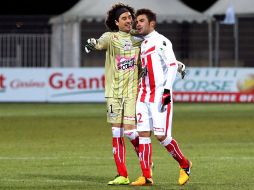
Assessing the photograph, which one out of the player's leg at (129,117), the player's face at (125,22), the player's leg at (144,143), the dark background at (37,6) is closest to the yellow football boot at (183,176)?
the player's leg at (144,143)

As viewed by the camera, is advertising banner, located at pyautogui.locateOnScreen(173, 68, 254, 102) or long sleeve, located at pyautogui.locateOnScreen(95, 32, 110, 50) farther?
advertising banner, located at pyautogui.locateOnScreen(173, 68, 254, 102)

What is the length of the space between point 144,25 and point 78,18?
918 inches

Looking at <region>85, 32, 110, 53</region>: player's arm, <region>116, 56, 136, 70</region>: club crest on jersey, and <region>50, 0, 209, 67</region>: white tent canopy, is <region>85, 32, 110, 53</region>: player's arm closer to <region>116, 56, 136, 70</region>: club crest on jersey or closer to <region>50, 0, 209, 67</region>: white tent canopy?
<region>116, 56, 136, 70</region>: club crest on jersey

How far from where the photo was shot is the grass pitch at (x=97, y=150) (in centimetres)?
1316

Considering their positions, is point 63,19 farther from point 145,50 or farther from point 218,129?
point 145,50

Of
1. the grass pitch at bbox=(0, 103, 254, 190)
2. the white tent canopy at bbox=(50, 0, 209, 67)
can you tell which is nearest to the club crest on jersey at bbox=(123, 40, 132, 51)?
the grass pitch at bbox=(0, 103, 254, 190)

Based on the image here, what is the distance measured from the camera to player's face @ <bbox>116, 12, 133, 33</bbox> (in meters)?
12.8

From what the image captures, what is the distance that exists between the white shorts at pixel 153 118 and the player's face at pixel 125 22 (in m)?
0.94

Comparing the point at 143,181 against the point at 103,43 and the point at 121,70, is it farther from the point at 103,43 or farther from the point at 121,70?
the point at 103,43

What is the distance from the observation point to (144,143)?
12.6m

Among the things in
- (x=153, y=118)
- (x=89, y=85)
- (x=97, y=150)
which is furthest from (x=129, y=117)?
(x=89, y=85)

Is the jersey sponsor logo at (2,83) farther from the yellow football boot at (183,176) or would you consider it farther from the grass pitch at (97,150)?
the yellow football boot at (183,176)

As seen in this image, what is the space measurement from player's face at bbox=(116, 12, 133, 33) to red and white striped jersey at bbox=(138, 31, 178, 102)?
1.17 feet

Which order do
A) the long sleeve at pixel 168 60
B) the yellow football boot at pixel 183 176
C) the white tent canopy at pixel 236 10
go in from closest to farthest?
the long sleeve at pixel 168 60 < the yellow football boot at pixel 183 176 < the white tent canopy at pixel 236 10
